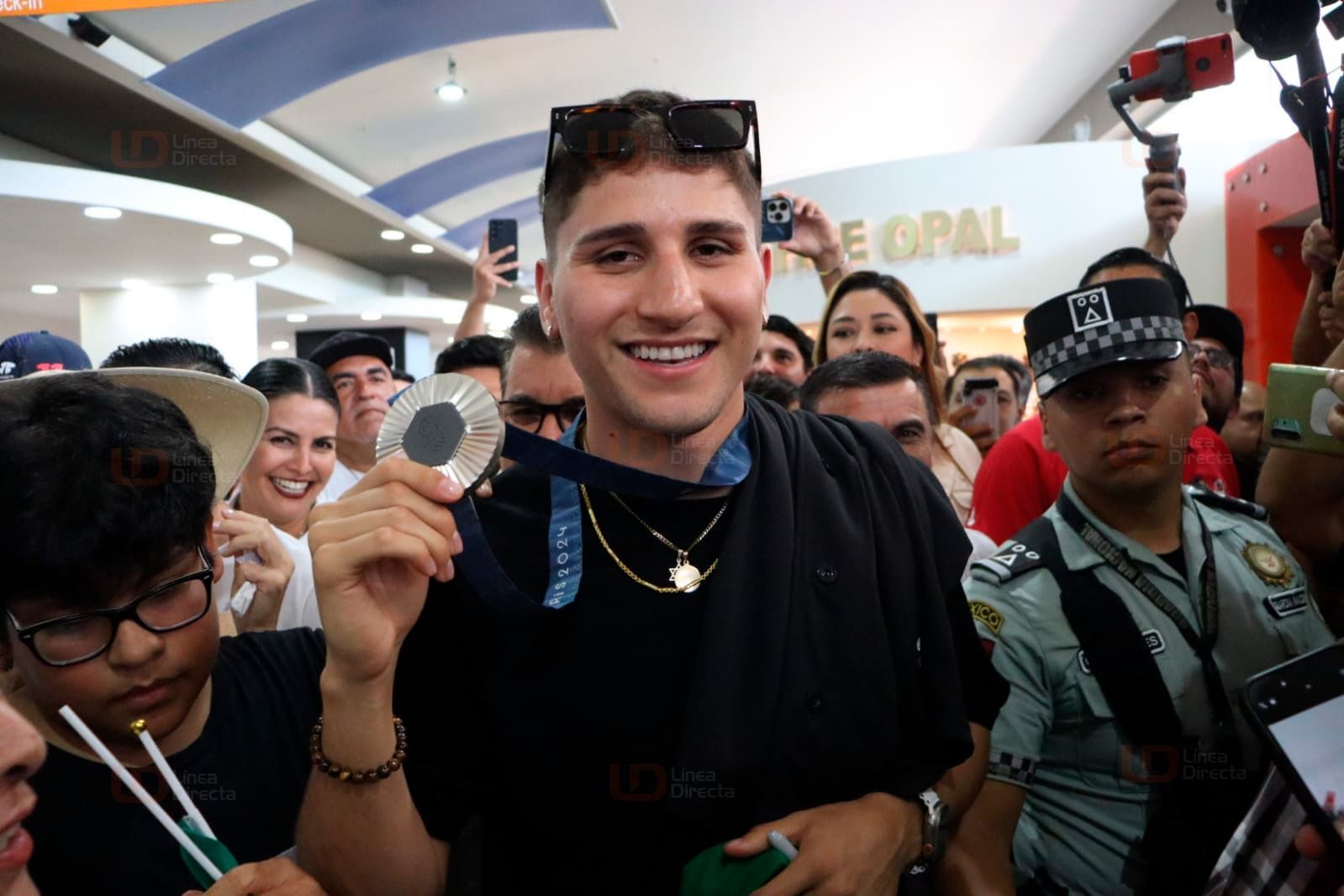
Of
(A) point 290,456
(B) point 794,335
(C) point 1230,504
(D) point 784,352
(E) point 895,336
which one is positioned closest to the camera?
(C) point 1230,504

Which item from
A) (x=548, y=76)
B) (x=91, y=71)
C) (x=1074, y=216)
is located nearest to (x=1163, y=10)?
(x=1074, y=216)

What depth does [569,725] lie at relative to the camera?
1.27 m

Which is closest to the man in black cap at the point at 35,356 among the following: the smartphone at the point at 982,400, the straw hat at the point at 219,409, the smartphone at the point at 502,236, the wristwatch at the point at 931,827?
the straw hat at the point at 219,409

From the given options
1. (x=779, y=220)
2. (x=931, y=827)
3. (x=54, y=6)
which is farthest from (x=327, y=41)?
(x=931, y=827)

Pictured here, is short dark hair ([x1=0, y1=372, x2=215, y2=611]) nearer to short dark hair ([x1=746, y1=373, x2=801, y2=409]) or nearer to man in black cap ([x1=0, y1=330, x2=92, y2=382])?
man in black cap ([x1=0, y1=330, x2=92, y2=382])

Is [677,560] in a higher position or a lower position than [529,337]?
lower

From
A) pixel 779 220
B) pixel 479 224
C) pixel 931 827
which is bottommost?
pixel 931 827

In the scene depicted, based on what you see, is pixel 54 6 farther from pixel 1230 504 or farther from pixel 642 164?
pixel 1230 504

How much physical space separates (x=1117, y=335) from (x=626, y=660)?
1.25 meters

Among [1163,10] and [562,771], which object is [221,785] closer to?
[562,771]

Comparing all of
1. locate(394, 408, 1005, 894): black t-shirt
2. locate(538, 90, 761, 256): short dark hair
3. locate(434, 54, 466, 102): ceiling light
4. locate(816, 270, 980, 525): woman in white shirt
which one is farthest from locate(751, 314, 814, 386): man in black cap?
locate(434, 54, 466, 102): ceiling light

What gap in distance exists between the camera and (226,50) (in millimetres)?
7535

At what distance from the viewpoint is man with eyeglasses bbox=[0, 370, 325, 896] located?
119cm

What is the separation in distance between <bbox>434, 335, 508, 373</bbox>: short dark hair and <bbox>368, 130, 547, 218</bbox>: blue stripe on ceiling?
799 cm
